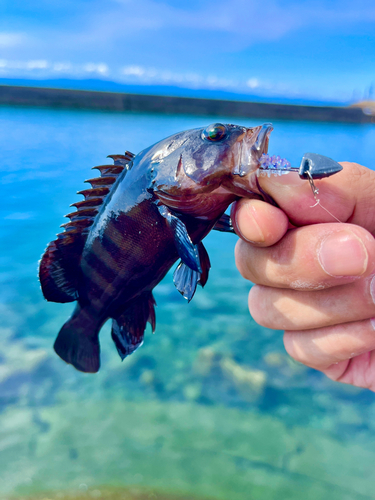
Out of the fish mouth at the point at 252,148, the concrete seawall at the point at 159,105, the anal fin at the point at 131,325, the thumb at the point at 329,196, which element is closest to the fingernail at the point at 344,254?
the thumb at the point at 329,196

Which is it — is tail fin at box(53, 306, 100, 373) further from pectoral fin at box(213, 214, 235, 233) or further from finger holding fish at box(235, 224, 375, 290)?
finger holding fish at box(235, 224, 375, 290)

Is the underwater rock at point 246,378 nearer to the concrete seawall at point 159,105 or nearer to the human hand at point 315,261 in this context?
the human hand at point 315,261

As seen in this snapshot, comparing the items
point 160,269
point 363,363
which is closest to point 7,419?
point 160,269

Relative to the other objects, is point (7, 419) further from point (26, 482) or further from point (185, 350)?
point (185, 350)

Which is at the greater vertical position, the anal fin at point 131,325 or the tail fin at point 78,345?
the anal fin at point 131,325

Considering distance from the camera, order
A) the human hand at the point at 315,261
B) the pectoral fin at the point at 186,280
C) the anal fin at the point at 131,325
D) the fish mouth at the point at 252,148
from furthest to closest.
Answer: the anal fin at the point at 131,325, the human hand at the point at 315,261, the pectoral fin at the point at 186,280, the fish mouth at the point at 252,148

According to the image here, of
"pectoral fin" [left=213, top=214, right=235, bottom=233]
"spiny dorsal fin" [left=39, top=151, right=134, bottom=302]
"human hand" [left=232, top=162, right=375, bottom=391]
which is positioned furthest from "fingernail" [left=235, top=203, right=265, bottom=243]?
"spiny dorsal fin" [left=39, top=151, right=134, bottom=302]
